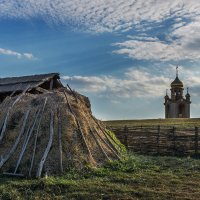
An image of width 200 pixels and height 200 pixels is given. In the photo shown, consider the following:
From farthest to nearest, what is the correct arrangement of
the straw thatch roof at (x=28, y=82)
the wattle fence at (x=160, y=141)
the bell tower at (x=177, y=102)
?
the bell tower at (x=177, y=102) < the straw thatch roof at (x=28, y=82) < the wattle fence at (x=160, y=141)

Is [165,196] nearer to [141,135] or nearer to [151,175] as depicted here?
[151,175]

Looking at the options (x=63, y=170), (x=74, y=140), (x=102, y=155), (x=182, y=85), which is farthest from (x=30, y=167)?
(x=182, y=85)

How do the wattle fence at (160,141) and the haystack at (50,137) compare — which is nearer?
the haystack at (50,137)

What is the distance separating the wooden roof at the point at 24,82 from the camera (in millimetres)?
21703

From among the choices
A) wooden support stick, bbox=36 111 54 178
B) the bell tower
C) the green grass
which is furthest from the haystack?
the bell tower

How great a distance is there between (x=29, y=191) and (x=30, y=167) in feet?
7.84

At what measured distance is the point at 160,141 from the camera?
19219 millimetres

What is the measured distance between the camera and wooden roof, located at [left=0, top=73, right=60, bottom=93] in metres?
21.7

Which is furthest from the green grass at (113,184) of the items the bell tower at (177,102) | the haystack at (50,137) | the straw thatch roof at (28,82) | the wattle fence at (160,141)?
the bell tower at (177,102)

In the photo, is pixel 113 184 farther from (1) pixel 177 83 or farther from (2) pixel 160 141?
(1) pixel 177 83

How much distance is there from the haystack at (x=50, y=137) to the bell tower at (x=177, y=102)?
46839 millimetres

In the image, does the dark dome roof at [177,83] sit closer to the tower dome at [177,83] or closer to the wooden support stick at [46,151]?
the tower dome at [177,83]

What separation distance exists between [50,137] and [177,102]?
164 feet

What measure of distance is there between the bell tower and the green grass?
160 feet
